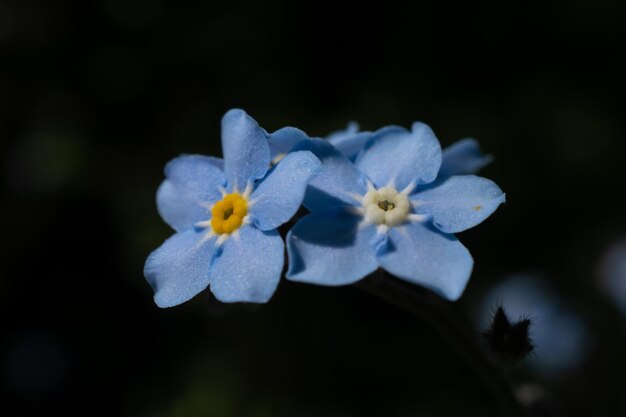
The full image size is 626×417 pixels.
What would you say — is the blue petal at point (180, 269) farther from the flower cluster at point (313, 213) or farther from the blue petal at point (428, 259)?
the blue petal at point (428, 259)

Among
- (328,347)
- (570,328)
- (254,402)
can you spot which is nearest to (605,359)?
(570,328)

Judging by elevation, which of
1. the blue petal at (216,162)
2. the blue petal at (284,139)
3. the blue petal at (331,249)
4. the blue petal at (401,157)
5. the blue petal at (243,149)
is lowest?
the blue petal at (331,249)

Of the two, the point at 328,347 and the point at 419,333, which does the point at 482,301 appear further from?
the point at 328,347

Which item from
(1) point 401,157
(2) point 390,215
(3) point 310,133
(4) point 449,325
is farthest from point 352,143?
(3) point 310,133

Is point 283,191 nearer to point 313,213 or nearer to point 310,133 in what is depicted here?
point 313,213

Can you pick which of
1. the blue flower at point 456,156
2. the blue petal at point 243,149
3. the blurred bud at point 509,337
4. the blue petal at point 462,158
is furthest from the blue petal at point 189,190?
the blurred bud at point 509,337
